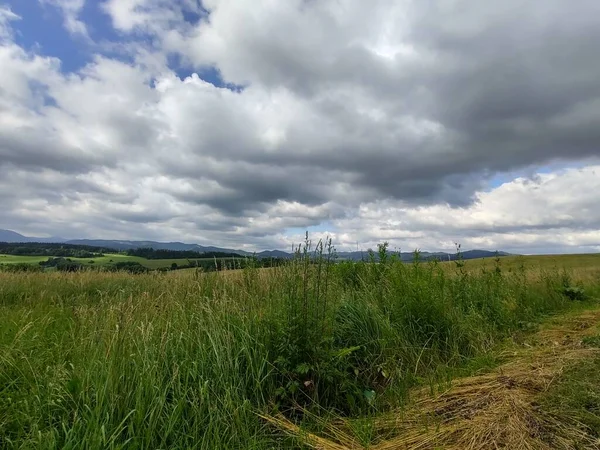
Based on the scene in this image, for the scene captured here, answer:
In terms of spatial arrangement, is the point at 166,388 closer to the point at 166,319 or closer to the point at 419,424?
the point at 166,319

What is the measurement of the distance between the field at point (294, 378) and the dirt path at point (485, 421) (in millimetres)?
13

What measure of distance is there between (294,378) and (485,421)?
5.54 feet

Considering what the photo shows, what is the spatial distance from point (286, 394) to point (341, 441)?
0.67m

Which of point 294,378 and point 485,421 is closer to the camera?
point 485,421

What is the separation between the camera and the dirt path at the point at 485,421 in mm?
2742

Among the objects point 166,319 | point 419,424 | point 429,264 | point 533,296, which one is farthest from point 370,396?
point 533,296

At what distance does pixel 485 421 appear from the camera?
9.84ft

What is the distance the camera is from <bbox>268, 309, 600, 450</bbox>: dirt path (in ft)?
9.00

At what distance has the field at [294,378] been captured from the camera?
2783 millimetres

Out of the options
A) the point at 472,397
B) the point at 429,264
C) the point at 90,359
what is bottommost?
the point at 472,397

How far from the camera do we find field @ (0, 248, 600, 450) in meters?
2.78

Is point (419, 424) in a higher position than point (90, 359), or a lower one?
lower

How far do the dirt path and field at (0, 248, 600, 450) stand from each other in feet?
0.04

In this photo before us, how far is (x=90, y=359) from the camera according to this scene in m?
3.29
